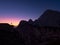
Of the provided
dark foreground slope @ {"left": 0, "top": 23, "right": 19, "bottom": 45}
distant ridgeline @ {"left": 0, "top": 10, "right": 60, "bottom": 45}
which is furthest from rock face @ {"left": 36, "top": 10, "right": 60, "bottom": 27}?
dark foreground slope @ {"left": 0, "top": 23, "right": 19, "bottom": 45}

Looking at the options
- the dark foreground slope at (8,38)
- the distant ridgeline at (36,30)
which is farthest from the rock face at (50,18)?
the dark foreground slope at (8,38)

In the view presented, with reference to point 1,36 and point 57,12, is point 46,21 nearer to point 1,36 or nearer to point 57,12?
point 57,12

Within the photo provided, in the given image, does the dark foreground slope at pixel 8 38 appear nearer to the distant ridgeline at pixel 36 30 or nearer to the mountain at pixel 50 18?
the distant ridgeline at pixel 36 30

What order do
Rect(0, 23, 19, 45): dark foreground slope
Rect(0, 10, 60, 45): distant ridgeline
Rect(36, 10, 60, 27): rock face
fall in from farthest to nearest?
Rect(36, 10, 60, 27): rock face, Rect(0, 23, 19, 45): dark foreground slope, Rect(0, 10, 60, 45): distant ridgeline

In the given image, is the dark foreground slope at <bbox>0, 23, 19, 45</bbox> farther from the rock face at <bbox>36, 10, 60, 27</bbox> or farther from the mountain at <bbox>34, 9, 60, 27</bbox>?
the rock face at <bbox>36, 10, 60, 27</bbox>

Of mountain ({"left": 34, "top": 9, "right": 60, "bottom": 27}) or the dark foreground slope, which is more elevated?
mountain ({"left": 34, "top": 9, "right": 60, "bottom": 27})

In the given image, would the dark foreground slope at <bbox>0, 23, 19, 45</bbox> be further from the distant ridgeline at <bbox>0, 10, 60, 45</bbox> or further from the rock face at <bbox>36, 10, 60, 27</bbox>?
the rock face at <bbox>36, 10, 60, 27</bbox>

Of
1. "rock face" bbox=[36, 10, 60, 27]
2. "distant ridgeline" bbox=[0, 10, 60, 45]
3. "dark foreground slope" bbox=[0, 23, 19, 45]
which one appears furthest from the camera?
"rock face" bbox=[36, 10, 60, 27]

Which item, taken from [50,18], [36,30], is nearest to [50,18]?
[50,18]

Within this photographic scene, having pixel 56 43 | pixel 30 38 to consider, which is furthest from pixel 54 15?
pixel 56 43

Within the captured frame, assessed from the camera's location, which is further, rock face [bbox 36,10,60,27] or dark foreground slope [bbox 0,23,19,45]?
rock face [bbox 36,10,60,27]

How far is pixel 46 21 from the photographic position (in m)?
21.0

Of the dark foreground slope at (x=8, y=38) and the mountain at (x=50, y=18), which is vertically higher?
the mountain at (x=50, y=18)

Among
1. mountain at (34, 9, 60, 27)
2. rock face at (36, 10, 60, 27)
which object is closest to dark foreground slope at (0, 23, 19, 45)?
mountain at (34, 9, 60, 27)
